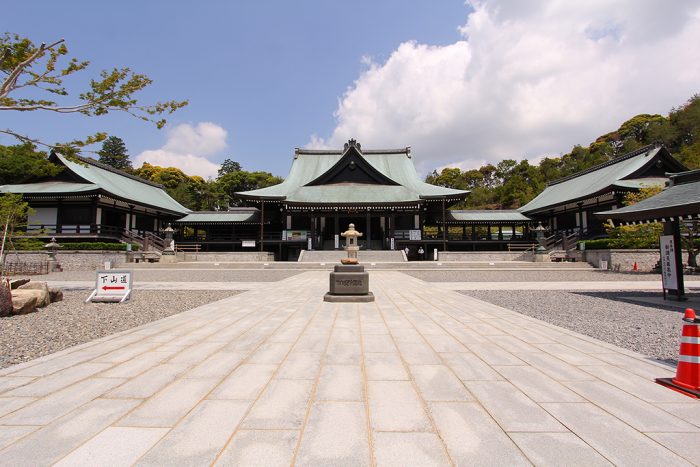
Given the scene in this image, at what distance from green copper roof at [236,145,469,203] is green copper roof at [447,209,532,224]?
324cm

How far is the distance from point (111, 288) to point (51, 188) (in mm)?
23338

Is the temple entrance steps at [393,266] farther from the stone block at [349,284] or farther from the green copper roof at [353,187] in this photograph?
the stone block at [349,284]

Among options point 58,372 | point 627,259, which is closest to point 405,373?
point 58,372

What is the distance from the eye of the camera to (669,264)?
30.8 ft

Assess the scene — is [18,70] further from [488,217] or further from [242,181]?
[242,181]

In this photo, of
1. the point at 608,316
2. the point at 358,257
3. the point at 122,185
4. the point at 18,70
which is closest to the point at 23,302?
the point at 18,70

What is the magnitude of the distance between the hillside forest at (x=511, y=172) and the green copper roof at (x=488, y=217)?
21835mm

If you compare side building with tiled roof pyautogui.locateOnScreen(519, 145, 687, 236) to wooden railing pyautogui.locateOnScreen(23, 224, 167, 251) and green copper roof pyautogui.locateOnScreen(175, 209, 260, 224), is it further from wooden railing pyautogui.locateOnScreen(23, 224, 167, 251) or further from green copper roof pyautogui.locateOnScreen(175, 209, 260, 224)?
wooden railing pyautogui.locateOnScreen(23, 224, 167, 251)

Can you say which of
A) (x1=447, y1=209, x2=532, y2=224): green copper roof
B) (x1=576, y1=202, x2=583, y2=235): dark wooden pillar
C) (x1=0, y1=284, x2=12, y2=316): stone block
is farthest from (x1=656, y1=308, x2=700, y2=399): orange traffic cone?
(x1=576, y1=202, x2=583, y2=235): dark wooden pillar

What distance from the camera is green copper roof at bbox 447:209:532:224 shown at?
30328 millimetres

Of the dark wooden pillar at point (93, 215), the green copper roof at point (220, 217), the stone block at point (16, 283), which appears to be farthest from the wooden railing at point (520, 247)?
the dark wooden pillar at point (93, 215)

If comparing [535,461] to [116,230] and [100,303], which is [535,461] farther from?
[116,230]

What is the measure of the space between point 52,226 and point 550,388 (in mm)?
32911

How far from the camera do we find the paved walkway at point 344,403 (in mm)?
2117
